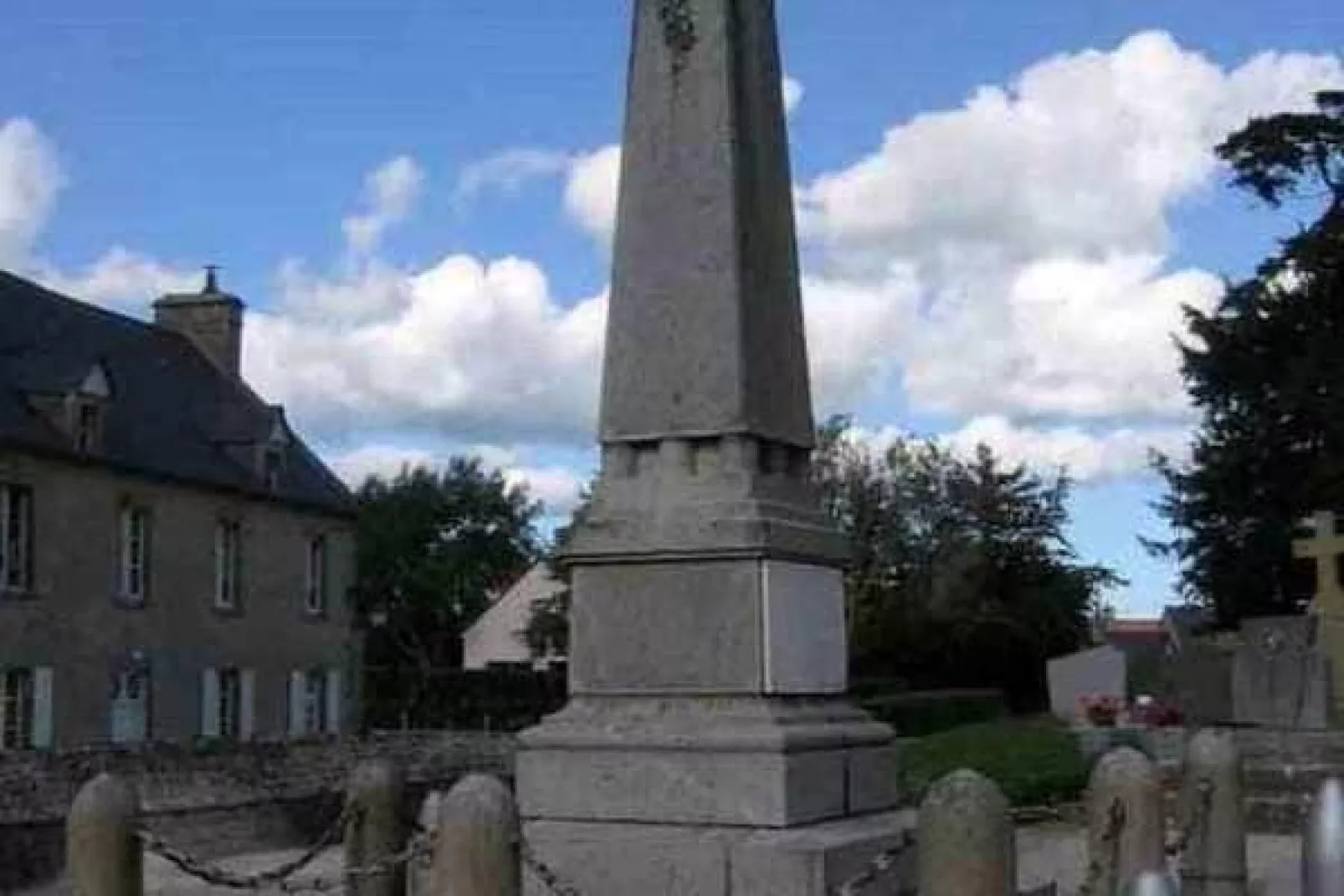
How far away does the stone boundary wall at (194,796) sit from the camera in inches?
669

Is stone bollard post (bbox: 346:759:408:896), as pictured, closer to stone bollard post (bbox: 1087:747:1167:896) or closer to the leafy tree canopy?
stone bollard post (bbox: 1087:747:1167:896)

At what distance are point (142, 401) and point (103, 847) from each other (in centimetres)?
3460

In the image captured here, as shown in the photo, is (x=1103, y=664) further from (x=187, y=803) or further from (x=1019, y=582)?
(x=187, y=803)

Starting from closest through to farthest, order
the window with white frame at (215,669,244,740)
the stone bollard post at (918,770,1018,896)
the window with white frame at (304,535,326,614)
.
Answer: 1. the stone bollard post at (918,770,1018,896)
2. the window with white frame at (215,669,244,740)
3. the window with white frame at (304,535,326,614)

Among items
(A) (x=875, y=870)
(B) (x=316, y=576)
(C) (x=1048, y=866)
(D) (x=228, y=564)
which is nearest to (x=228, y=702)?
(D) (x=228, y=564)

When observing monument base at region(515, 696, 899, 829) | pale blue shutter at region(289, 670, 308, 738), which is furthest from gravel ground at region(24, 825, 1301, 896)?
pale blue shutter at region(289, 670, 308, 738)

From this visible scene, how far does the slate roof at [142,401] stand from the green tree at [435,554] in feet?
108

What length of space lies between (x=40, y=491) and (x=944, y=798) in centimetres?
3020

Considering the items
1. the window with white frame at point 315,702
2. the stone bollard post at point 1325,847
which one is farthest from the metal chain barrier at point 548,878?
the window with white frame at point 315,702

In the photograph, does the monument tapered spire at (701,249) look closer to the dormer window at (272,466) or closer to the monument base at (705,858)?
the monument base at (705,858)

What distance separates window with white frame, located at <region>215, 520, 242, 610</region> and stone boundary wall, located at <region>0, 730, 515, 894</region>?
1644cm

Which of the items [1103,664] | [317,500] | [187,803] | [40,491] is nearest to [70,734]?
[40,491]

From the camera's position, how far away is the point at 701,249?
839 cm

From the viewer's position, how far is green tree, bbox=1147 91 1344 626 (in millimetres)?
39656
